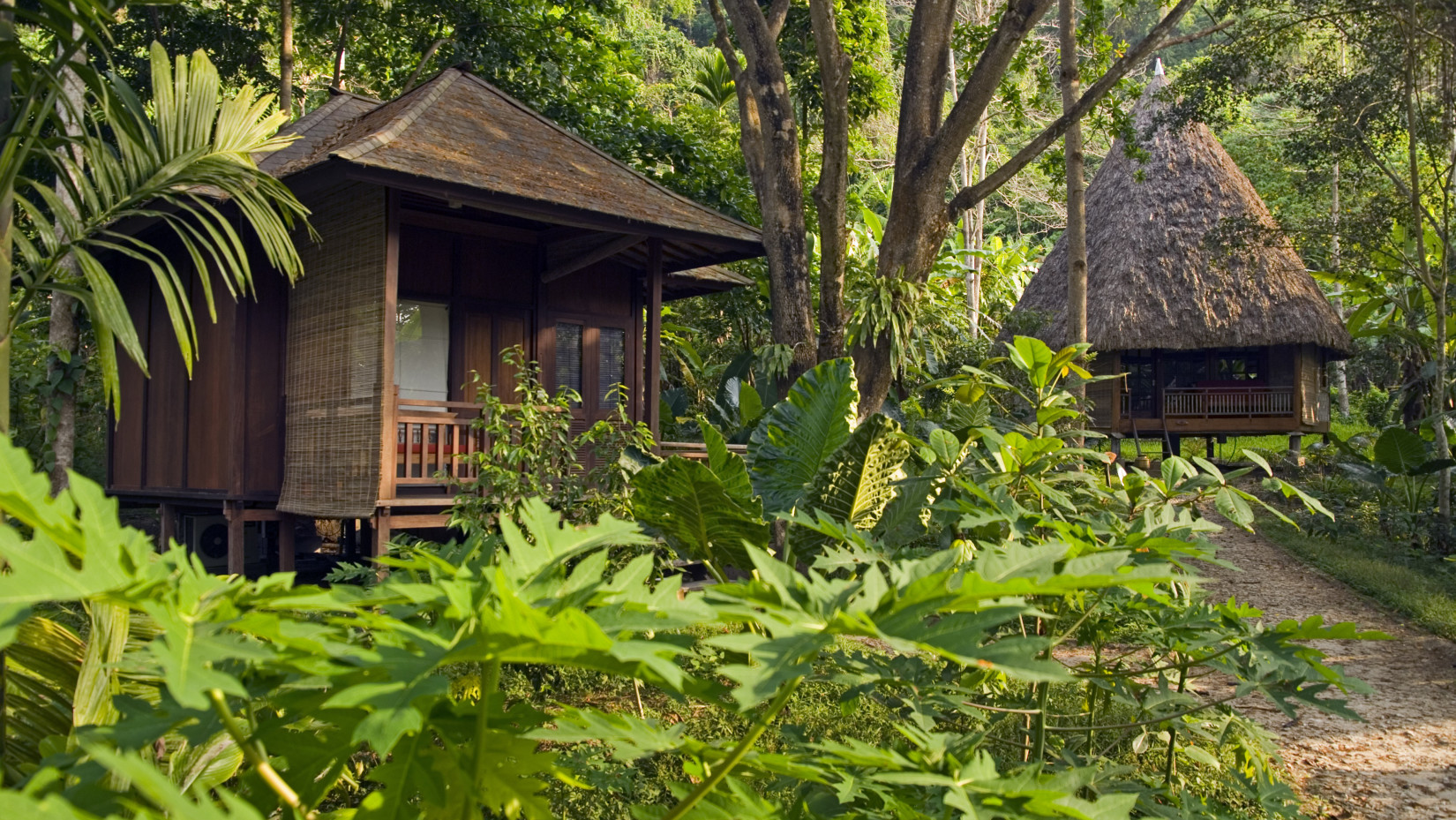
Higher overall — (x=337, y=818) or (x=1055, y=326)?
(x=1055, y=326)

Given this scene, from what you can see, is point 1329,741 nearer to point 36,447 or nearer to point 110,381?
point 110,381

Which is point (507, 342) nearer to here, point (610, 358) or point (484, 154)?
point (610, 358)

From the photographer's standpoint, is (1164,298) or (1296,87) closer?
(1296,87)

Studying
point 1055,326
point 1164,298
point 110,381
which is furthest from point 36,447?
point 1164,298

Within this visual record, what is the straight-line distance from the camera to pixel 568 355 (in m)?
10.9

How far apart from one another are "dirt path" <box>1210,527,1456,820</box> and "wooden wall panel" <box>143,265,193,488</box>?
31.3 feet

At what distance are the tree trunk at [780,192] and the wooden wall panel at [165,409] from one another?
5.64m

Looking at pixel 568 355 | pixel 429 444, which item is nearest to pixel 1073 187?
pixel 568 355

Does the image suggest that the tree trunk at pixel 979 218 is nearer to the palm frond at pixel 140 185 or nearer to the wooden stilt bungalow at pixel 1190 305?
the wooden stilt bungalow at pixel 1190 305

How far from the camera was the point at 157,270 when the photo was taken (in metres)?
2.74

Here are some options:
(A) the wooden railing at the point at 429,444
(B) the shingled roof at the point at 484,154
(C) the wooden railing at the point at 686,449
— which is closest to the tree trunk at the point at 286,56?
(B) the shingled roof at the point at 484,154

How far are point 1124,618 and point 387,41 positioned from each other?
1549 centimetres

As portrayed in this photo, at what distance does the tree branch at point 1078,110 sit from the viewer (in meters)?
8.54

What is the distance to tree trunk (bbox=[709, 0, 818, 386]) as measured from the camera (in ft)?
31.3
